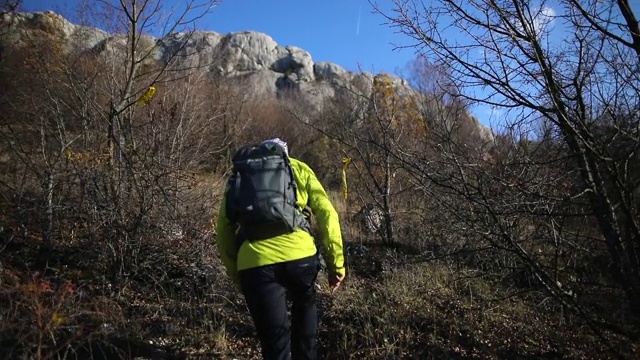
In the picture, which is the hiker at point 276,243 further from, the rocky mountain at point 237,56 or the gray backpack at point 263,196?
the rocky mountain at point 237,56

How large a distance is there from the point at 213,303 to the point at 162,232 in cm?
97

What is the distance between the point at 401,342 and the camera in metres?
4.06

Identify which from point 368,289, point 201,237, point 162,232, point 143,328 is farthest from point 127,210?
point 368,289

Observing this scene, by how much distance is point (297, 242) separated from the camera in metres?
2.41

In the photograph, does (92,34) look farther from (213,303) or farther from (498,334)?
(498,334)

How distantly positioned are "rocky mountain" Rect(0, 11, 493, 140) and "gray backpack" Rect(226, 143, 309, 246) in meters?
3.26

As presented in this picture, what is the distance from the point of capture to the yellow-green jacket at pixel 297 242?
2352 millimetres

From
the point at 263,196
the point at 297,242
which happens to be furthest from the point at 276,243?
the point at 263,196

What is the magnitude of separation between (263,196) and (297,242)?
304mm

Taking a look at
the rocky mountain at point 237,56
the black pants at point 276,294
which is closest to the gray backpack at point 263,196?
the black pants at point 276,294

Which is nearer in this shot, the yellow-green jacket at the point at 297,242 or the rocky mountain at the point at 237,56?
the yellow-green jacket at the point at 297,242

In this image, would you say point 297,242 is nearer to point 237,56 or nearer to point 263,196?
point 263,196

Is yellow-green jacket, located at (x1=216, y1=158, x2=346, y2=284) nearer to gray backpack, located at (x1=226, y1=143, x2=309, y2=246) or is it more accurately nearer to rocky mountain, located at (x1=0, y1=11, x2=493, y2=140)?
gray backpack, located at (x1=226, y1=143, x2=309, y2=246)

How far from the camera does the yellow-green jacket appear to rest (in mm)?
2352
